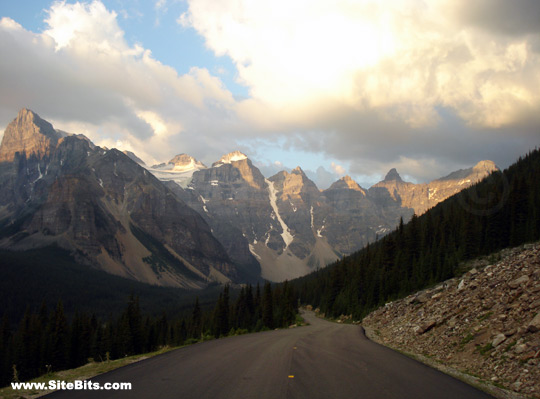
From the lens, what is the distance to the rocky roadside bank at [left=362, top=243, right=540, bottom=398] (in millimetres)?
15016

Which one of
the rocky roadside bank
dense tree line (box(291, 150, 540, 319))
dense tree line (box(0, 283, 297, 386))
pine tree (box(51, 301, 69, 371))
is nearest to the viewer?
the rocky roadside bank

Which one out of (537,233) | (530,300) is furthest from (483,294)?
(537,233)

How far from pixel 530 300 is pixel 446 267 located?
3542 centimetres

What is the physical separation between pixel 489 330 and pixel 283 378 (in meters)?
11.7

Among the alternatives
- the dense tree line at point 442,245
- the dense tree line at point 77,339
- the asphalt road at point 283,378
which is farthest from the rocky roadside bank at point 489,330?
the dense tree line at point 77,339

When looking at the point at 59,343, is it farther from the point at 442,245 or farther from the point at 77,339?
the point at 442,245

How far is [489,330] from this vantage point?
63.2ft

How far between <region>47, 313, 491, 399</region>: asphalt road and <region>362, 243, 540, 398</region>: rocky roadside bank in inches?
71.7

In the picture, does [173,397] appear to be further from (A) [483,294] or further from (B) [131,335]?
(B) [131,335]

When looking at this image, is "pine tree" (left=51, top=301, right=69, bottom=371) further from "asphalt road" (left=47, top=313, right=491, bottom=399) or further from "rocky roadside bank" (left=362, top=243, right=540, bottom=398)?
"asphalt road" (left=47, top=313, right=491, bottom=399)

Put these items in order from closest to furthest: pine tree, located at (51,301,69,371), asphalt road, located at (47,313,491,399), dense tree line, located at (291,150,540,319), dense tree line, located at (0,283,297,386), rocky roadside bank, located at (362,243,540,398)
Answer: asphalt road, located at (47,313,491,399), rocky roadside bank, located at (362,243,540,398), dense tree line, located at (291,150,540,319), pine tree, located at (51,301,69,371), dense tree line, located at (0,283,297,386)

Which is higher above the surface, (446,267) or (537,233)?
(537,233)

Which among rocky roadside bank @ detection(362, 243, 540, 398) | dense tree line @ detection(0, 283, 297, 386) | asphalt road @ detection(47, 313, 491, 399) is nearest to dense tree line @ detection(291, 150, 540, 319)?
dense tree line @ detection(0, 283, 297, 386)

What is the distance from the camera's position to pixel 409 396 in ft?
40.1
